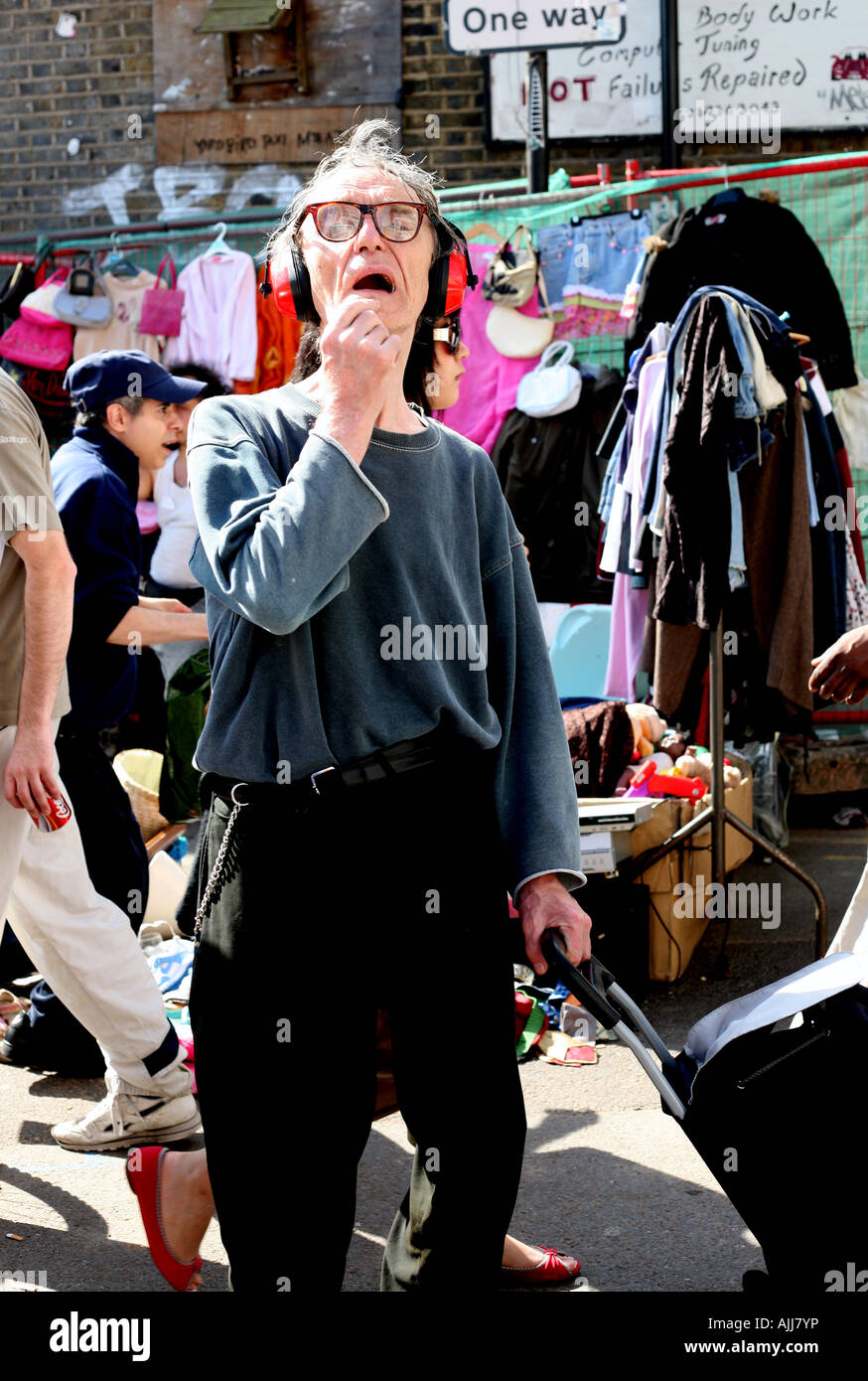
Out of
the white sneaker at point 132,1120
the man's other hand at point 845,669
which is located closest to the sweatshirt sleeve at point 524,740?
the man's other hand at point 845,669

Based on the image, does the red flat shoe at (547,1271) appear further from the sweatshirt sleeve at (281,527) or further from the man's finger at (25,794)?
the sweatshirt sleeve at (281,527)

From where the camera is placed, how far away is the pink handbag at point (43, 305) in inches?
307

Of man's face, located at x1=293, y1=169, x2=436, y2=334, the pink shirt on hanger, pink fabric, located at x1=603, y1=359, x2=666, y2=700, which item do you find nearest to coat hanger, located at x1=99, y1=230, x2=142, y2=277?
the pink shirt on hanger

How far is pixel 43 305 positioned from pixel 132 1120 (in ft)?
17.7

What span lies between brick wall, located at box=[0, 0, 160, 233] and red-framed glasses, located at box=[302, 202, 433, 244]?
26.0ft

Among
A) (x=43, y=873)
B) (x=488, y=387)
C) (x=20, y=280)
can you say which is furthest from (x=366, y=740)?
(x=20, y=280)

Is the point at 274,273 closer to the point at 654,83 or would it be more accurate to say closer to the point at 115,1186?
the point at 115,1186

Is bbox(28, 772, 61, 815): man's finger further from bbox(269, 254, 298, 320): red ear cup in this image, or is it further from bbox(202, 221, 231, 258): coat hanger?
bbox(202, 221, 231, 258): coat hanger

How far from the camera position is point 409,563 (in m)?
2.14

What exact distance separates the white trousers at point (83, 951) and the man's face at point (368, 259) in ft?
6.07

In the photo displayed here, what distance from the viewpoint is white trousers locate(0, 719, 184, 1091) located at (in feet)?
12.0

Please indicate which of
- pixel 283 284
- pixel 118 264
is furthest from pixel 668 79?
pixel 283 284

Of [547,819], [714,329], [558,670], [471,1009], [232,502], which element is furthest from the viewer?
[558,670]
